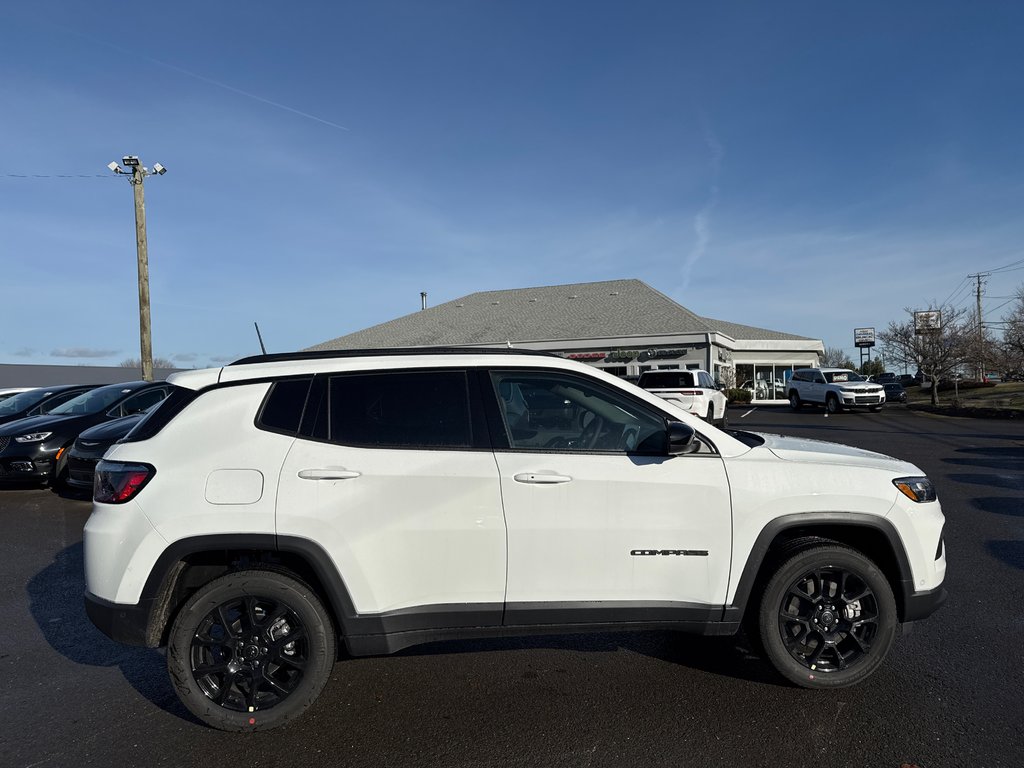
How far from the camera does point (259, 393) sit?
12.0 feet

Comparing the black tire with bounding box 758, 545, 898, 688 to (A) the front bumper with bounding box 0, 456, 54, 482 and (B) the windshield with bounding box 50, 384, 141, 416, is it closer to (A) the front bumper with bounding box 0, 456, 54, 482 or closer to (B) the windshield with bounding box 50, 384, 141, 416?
(A) the front bumper with bounding box 0, 456, 54, 482

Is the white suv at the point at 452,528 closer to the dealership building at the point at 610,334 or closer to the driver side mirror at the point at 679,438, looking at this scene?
the driver side mirror at the point at 679,438

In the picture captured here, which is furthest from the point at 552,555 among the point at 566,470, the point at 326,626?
the point at 326,626

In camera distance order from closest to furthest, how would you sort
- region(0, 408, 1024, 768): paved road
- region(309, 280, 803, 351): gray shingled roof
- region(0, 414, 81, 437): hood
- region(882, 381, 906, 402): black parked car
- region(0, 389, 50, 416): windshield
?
region(0, 408, 1024, 768): paved road → region(0, 414, 81, 437): hood → region(0, 389, 50, 416): windshield → region(309, 280, 803, 351): gray shingled roof → region(882, 381, 906, 402): black parked car

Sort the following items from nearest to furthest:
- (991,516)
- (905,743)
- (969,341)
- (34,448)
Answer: (905,743), (991,516), (34,448), (969,341)

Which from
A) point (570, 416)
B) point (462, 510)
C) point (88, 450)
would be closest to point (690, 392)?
point (88, 450)

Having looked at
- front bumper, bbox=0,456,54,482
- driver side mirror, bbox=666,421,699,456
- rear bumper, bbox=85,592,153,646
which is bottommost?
rear bumper, bbox=85,592,153,646

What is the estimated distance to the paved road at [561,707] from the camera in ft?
10.6

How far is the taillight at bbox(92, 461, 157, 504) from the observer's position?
3.43 meters

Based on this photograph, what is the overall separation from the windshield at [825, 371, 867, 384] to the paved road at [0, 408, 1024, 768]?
86.3 feet

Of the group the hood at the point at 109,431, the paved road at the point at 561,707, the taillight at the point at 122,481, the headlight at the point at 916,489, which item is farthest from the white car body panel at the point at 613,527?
the hood at the point at 109,431

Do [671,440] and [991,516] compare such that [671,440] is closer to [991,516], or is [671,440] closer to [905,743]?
[905,743]

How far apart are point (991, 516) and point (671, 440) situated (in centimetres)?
646

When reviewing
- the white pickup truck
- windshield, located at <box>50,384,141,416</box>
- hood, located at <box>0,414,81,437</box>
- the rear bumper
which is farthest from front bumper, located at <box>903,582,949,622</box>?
the white pickup truck
